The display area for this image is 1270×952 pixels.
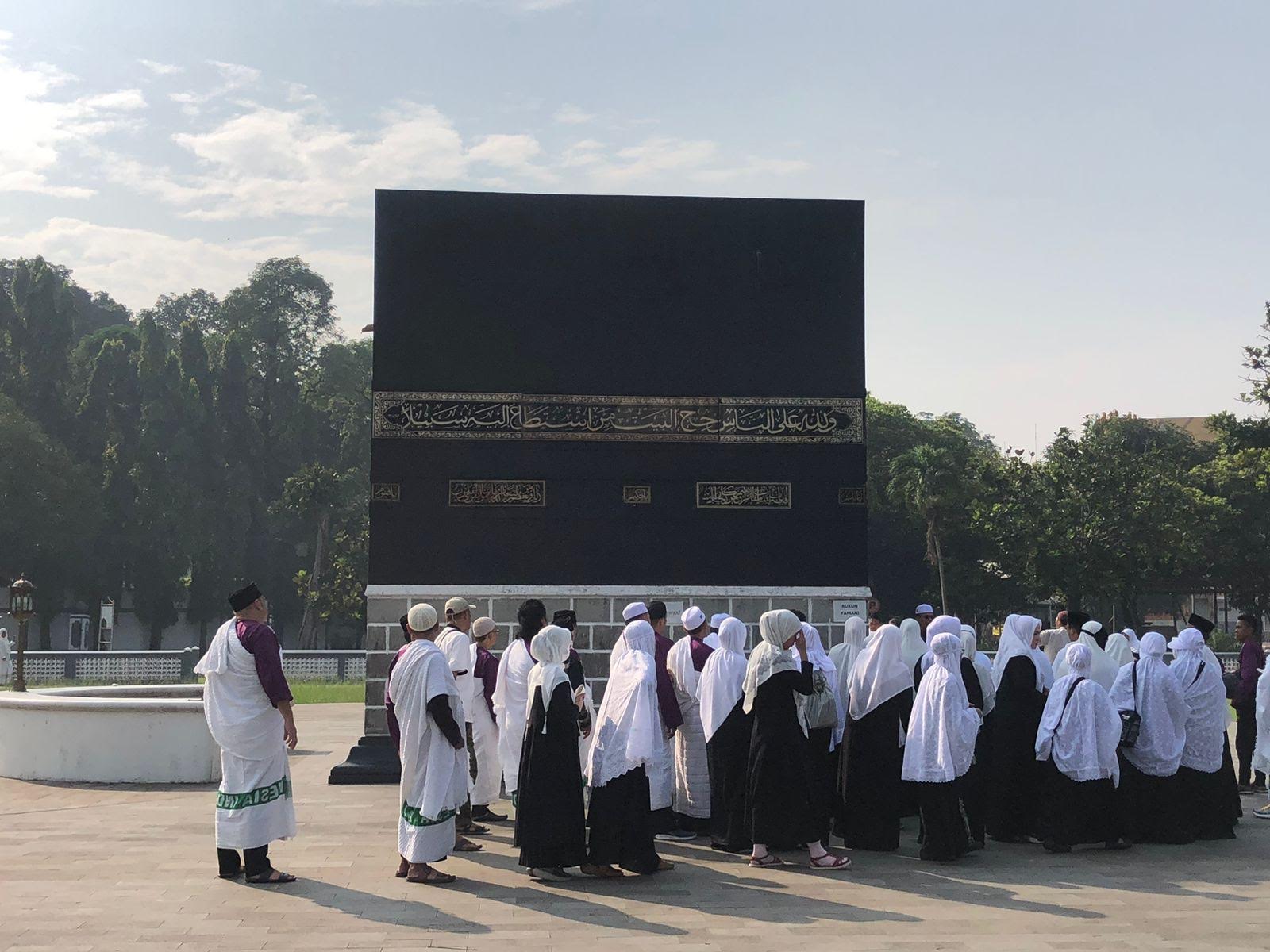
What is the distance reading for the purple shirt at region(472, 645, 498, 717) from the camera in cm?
924

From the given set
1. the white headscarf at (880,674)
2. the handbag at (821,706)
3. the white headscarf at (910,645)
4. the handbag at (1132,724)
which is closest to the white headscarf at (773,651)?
the handbag at (821,706)

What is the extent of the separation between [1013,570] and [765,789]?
1316 inches

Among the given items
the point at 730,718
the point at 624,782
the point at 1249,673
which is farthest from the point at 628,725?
the point at 1249,673

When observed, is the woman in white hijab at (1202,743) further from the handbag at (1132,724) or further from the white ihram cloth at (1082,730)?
the white ihram cloth at (1082,730)

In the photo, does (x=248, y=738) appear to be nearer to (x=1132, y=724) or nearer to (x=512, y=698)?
(x=512, y=698)

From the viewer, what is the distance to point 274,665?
7.27 meters

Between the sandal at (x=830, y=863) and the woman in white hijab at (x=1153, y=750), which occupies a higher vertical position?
the woman in white hijab at (x=1153, y=750)

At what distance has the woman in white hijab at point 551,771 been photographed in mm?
7352

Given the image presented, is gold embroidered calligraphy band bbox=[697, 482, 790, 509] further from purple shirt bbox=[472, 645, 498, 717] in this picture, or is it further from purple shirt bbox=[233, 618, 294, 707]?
purple shirt bbox=[233, 618, 294, 707]

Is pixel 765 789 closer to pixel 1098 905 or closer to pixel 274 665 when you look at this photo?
pixel 1098 905

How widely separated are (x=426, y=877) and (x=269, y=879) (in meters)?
0.87

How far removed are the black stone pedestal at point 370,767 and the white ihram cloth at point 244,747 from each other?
423 centimetres

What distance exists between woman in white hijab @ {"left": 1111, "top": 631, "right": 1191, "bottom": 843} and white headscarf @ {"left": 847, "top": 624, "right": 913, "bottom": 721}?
1.69 metres

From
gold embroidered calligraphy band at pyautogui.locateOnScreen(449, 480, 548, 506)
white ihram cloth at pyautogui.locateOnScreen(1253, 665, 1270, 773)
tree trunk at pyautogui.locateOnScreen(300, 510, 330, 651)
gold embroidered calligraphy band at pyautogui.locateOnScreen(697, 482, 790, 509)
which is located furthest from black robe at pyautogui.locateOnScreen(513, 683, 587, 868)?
tree trunk at pyautogui.locateOnScreen(300, 510, 330, 651)
